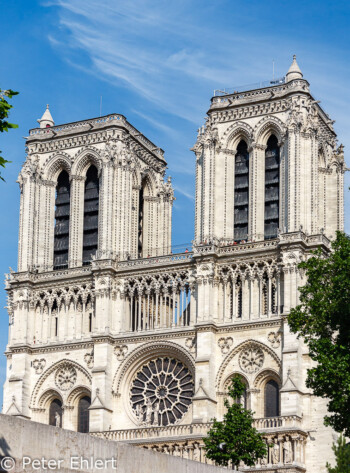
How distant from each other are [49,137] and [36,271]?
8.01m

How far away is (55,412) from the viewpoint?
204 feet

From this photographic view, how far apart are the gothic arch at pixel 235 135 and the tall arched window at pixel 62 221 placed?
396 inches

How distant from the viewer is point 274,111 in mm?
60719

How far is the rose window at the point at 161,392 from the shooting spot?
194ft

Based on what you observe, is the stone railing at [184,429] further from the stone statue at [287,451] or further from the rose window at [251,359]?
the rose window at [251,359]

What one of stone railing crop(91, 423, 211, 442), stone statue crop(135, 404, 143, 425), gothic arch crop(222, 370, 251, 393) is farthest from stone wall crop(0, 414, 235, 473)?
stone statue crop(135, 404, 143, 425)

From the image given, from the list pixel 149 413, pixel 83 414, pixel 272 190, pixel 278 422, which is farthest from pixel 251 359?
pixel 83 414

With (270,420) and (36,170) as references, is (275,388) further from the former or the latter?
(36,170)

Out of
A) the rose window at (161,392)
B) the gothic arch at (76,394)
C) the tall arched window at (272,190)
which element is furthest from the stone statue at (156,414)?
the tall arched window at (272,190)

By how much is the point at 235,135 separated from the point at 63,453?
36.6m

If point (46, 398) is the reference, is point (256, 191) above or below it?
above

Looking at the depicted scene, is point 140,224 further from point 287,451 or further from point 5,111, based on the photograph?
point 5,111

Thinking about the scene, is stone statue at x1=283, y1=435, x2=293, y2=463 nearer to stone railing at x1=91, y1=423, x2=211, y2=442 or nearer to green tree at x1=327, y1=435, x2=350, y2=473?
stone railing at x1=91, y1=423, x2=211, y2=442

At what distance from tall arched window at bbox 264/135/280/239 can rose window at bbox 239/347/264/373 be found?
6.13 m
